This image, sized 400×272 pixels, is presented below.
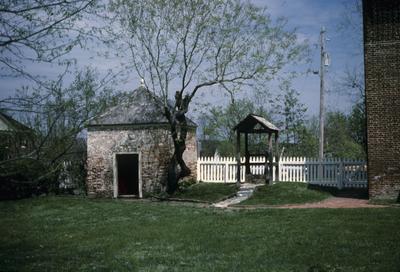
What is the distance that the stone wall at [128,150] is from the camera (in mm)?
22734

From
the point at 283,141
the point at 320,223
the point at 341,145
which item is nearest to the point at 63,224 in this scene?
the point at 320,223

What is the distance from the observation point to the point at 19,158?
17.2ft

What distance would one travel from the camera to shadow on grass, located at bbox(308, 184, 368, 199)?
19141mm

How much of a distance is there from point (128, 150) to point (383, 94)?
37.8 ft

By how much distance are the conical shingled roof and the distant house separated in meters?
16.7

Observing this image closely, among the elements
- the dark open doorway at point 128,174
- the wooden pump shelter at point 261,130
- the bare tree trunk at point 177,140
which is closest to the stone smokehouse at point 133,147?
the dark open doorway at point 128,174

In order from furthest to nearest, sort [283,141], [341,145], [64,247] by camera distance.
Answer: [341,145]
[283,141]
[64,247]

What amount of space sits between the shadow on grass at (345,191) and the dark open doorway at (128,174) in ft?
29.3

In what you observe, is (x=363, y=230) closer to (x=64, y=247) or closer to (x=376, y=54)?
(x=64, y=247)

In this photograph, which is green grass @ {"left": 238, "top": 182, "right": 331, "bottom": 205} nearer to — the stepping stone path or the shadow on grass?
the stepping stone path

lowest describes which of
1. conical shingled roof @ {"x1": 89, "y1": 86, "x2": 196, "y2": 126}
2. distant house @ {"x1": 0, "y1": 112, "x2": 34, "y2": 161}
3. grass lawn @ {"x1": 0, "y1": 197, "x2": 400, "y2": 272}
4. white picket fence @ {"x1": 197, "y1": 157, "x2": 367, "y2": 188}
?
grass lawn @ {"x1": 0, "y1": 197, "x2": 400, "y2": 272}

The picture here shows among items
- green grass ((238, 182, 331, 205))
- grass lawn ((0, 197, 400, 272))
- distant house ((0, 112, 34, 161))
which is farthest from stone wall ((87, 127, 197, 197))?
distant house ((0, 112, 34, 161))

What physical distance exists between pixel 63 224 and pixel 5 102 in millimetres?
9252

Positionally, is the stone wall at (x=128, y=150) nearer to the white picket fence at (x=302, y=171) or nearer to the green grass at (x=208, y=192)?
the white picket fence at (x=302, y=171)
